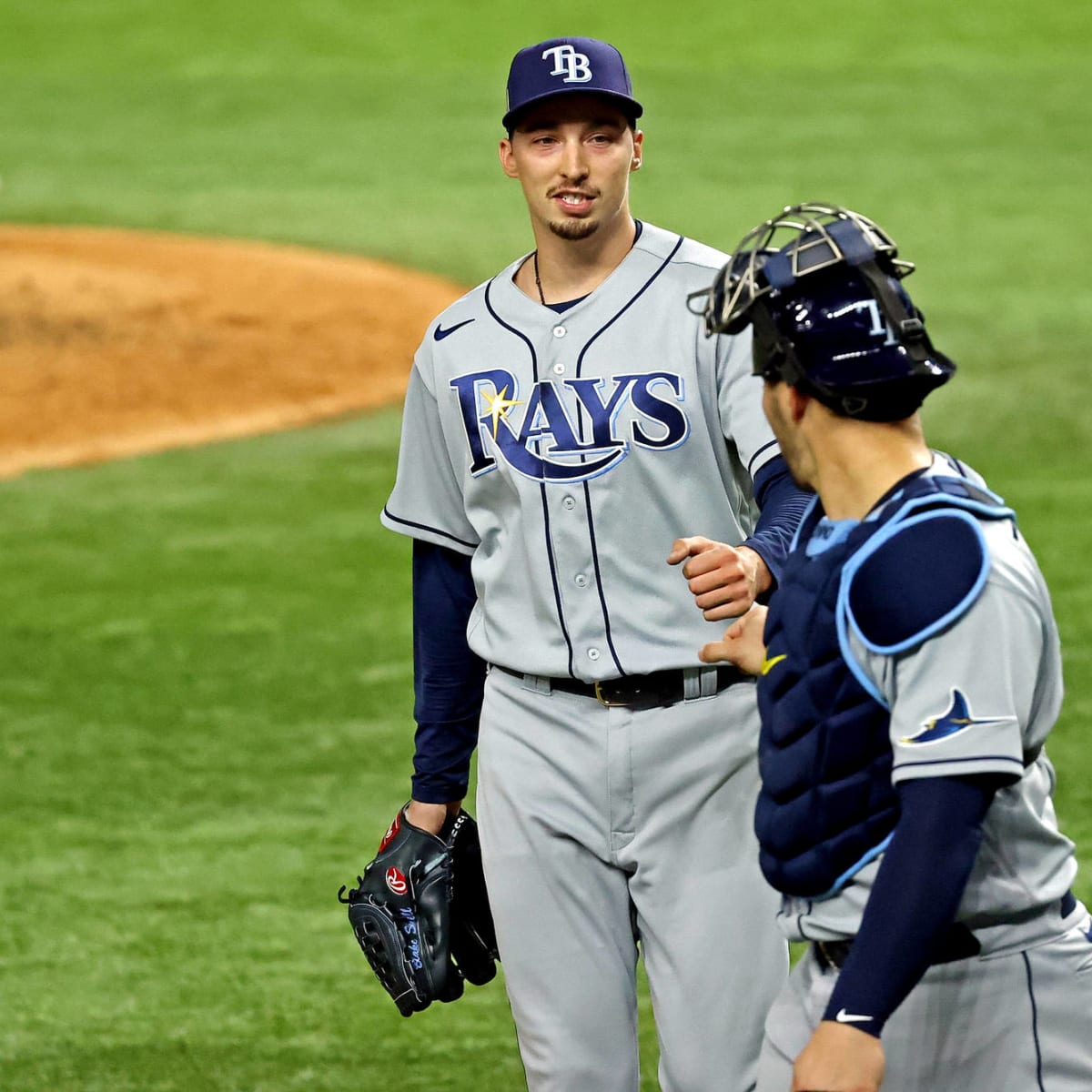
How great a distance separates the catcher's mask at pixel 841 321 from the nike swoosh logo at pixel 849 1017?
2.28ft

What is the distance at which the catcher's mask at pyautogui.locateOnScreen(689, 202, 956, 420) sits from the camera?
94.1 inches

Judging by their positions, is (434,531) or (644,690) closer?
(644,690)

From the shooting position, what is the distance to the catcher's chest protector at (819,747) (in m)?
2.43

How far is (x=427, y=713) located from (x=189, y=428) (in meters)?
8.44

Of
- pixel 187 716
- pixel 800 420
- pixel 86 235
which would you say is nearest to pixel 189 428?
pixel 187 716

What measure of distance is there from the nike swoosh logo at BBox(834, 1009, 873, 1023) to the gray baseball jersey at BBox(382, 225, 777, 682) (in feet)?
3.65

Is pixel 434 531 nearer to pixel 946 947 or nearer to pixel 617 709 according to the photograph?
pixel 617 709

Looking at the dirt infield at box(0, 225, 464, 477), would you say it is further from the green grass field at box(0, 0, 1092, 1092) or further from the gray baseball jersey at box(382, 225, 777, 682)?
the gray baseball jersey at box(382, 225, 777, 682)

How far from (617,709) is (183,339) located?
11.1 meters

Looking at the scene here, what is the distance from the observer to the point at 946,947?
2459 millimetres

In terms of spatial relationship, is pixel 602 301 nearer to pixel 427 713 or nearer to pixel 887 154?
pixel 427 713

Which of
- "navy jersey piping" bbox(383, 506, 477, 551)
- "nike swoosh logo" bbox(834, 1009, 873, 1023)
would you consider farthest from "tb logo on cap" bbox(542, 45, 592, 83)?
"nike swoosh logo" bbox(834, 1009, 873, 1023)

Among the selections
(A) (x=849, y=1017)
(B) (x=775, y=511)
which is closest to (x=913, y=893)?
(A) (x=849, y=1017)

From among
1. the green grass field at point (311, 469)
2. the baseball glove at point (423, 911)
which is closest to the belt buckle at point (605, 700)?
the baseball glove at point (423, 911)
